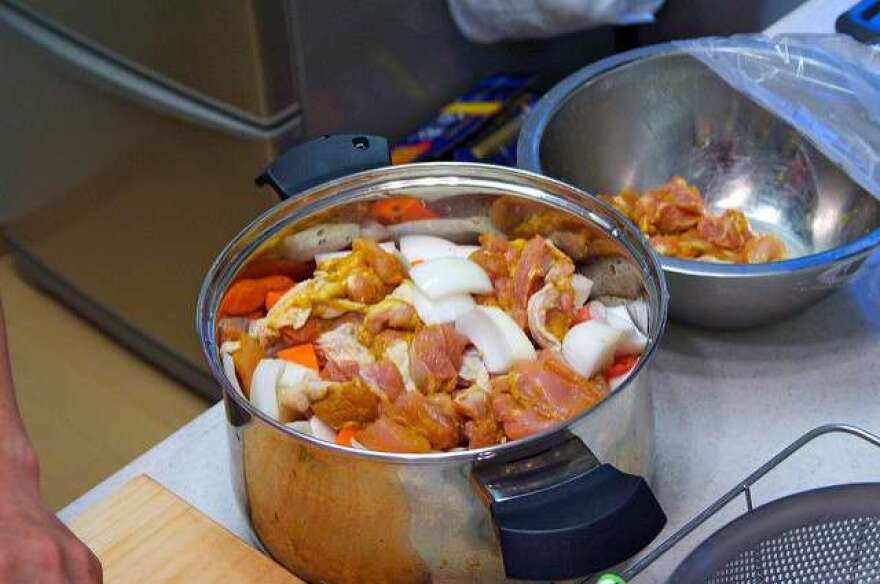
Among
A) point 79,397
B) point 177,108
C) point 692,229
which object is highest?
point 692,229

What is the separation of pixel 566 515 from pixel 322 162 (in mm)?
346

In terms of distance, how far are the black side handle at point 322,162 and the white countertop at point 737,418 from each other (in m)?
0.19

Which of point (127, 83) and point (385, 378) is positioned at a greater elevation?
point (385, 378)

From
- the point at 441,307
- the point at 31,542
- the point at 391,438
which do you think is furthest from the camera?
the point at 441,307

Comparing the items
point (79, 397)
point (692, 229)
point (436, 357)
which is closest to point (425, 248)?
point (436, 357)

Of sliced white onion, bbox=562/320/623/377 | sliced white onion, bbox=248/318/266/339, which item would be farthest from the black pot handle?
sliced white onion, bbox=248/318/266/339

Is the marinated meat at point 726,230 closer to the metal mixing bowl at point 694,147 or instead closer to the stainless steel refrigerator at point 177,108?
the metal mixing bowl at point 694,147

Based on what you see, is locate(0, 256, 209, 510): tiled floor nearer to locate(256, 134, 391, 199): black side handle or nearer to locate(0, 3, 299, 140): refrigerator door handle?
locate(0, 3, 299, 140): refrigerator door handle

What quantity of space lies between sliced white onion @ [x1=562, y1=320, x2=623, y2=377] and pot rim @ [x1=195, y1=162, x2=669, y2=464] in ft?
0.13

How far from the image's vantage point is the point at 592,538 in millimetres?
553

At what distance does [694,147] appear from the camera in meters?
1.01

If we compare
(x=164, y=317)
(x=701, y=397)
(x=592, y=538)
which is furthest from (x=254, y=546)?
(x=164, y=317)

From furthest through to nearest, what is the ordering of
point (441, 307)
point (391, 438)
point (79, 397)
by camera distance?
1. point (79, 397)
2. point (441, 307)
3. point (391, 438)

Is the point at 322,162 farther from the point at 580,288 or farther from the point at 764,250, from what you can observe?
the point at 764,250
